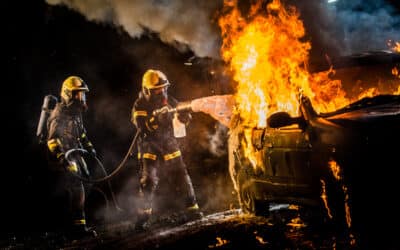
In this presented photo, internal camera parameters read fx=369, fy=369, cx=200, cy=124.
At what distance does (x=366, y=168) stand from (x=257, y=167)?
200cm

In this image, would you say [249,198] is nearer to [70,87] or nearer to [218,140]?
[70,87]

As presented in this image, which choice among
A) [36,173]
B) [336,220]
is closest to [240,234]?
[336,220]

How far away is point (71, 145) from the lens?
782 cm

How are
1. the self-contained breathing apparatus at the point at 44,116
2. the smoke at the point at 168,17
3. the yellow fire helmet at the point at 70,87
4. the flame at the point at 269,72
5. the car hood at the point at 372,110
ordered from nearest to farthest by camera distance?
the car hood at the point at 372,110 < the flame at the point at 269,72 < the yellow fire helmet at the point at 70,87 < the self-contained breathing apparatus at the point at 44,116 < the smoke at the point at 168,17

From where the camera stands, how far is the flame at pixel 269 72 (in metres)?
5.60

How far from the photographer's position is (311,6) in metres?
16.2

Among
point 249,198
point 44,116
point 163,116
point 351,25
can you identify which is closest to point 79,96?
point 44,116

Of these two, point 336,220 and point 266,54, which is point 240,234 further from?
point 266,54

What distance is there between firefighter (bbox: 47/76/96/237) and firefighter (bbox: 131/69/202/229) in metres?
1.21

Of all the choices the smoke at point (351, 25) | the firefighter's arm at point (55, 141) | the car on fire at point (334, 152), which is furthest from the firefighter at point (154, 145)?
the smoke at point (351, 25)

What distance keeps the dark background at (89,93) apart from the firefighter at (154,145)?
1027mm

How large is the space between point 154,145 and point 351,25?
15015 millimetres

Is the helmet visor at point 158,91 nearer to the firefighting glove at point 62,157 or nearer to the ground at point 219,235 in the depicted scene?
the firefighting glove at point 62,157

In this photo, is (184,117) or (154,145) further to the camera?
(184,117)
